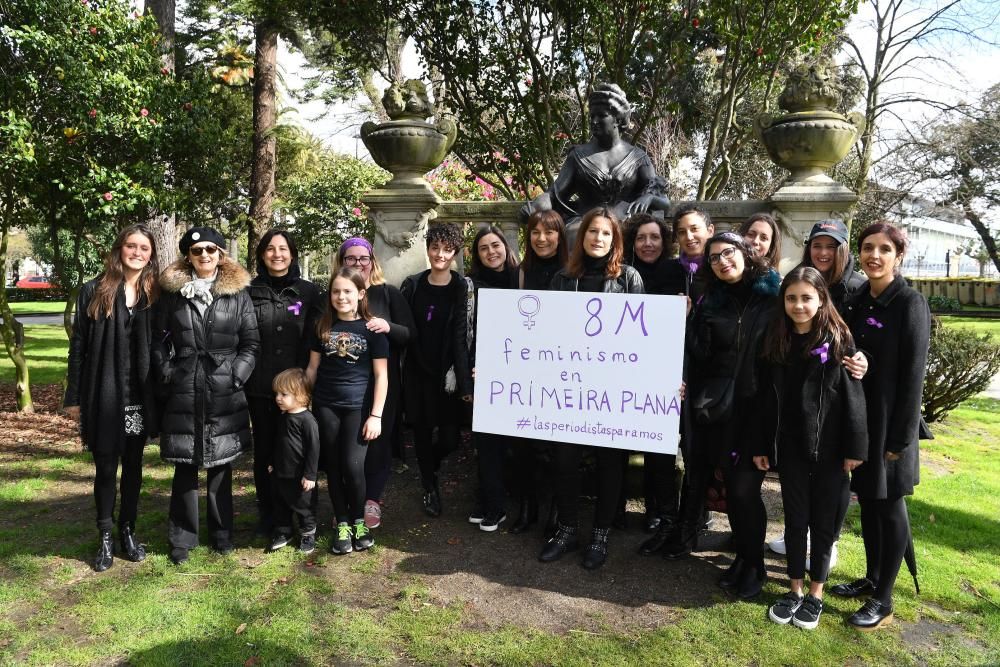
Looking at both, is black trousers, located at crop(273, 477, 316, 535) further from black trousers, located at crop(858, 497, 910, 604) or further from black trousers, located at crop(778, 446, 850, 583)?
black trousers, located at crop(858, 497, 910, 604)

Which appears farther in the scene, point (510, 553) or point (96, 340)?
point (510, 553)

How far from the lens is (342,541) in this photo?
3.93 meters

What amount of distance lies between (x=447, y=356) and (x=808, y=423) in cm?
215

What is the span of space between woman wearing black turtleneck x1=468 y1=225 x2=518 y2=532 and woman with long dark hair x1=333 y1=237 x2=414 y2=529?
0.43 metres

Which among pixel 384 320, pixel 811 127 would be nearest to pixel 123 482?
pixel 384 320

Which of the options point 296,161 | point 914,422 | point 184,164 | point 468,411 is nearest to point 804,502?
point 914,422

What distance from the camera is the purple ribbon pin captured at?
2947 millimetres

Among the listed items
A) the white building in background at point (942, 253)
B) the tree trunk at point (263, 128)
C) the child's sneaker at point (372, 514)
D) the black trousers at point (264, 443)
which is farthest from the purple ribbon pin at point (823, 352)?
the white building in background at point (942, 253)

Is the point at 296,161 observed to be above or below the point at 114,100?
above

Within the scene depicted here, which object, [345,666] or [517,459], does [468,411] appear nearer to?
[517,459]

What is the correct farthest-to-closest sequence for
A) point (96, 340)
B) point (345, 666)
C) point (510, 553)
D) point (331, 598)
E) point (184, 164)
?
point (184, 164) < point (510, 553) < point (96, 340) < point (331, 598) < point (345, 666)

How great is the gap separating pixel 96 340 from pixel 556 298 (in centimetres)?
250

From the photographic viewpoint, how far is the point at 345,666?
2867 mm

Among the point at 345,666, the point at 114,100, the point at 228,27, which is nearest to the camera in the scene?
the point at 345,666
